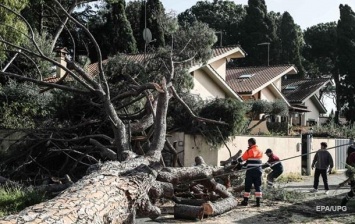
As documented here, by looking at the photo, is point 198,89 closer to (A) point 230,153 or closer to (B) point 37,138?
(A) point 230,153

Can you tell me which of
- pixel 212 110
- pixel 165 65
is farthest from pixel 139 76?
pixel 212 110

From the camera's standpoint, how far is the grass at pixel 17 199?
7621 millimetres

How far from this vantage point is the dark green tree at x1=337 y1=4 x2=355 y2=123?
41281 mm

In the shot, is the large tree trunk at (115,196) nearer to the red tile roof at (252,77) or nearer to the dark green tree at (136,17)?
the red tile roof at (252,77)

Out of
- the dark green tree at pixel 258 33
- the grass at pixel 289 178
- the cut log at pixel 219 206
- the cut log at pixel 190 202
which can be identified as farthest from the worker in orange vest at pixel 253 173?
the dark green tree at pixel 258 33

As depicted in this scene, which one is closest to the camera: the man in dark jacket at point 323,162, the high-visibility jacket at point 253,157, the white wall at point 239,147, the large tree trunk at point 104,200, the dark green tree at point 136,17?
the large tree trunk at point 104,200

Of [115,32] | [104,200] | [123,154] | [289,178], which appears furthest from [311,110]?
[104,200]

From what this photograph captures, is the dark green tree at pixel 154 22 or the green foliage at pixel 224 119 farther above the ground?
the dark green tree at pixel 154 22

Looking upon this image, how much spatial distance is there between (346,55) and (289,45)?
544cm

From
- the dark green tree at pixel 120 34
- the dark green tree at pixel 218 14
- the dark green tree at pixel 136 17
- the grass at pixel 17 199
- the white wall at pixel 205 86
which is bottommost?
the grass at pixel 17 199

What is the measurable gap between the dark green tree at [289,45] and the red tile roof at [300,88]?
3.12m

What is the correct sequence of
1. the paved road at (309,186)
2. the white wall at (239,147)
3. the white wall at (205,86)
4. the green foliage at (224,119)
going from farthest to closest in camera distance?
the white wall at (205,86)
the white wall at (239,147)
the green foliage at (224,119)
the paved road at (309,186)

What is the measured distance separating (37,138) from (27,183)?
115 cm

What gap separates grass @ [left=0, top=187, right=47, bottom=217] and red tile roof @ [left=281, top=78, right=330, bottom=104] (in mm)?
31052
